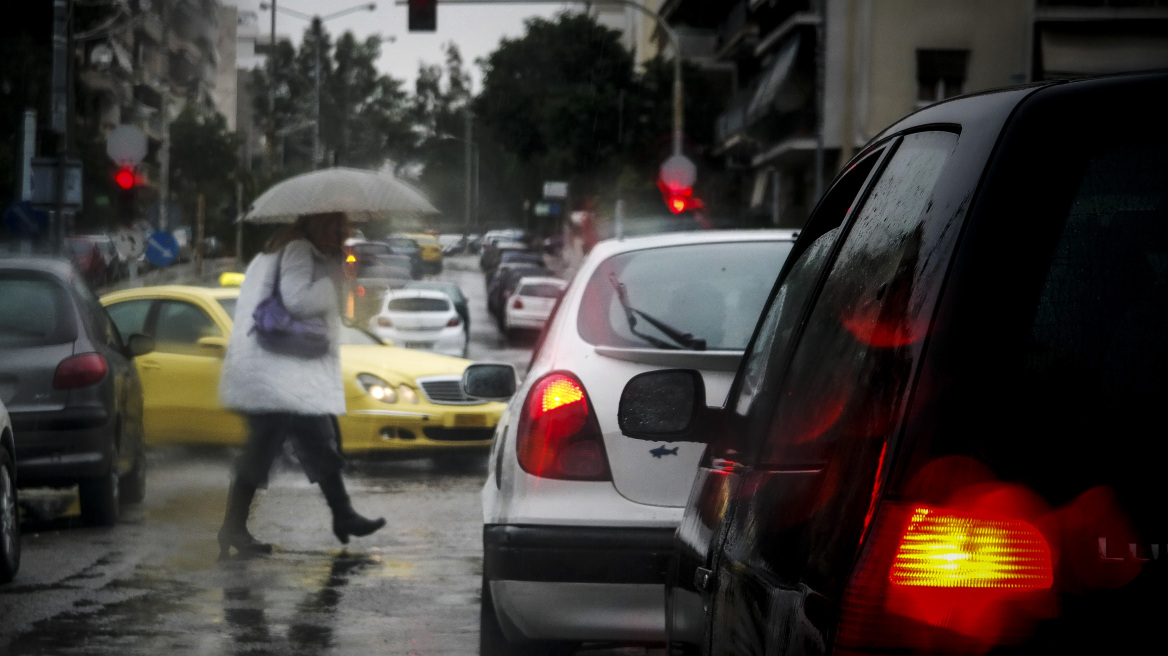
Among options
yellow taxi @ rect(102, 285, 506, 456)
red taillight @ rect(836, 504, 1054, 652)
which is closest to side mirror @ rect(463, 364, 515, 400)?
red taillight @ rect(836, 504, 1054, 652)

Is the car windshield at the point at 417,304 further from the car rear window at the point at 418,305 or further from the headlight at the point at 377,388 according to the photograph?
the headlight at the point at 377,388

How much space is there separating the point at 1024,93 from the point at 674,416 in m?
1.25

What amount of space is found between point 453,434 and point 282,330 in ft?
14.5

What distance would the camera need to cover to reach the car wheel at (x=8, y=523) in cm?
781

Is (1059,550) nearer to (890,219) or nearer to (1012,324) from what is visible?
(1012,324)

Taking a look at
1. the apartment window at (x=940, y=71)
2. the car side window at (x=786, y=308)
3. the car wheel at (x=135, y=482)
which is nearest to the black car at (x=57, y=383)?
the car wheel at (x=135, y=482)

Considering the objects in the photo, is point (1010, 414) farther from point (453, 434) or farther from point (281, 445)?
point (453, 434)

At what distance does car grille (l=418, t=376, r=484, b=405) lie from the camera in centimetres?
1342

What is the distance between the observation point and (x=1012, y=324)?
1.90 metres

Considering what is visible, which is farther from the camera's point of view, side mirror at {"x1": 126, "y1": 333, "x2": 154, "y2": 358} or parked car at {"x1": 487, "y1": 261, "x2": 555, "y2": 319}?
parked car at {"x1": 487, "y1": 261, "x2": 555, "y2": 319}

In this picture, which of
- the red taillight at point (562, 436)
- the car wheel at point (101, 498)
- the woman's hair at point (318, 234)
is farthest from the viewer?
the car wheel at point (101, 498)

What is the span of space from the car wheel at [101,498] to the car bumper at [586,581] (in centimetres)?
514

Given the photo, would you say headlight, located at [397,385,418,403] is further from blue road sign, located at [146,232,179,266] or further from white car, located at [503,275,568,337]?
white car, located at [503,275,568,337]

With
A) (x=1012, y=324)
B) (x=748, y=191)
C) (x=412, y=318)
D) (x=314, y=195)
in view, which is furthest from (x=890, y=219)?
(x=748, y=191)
